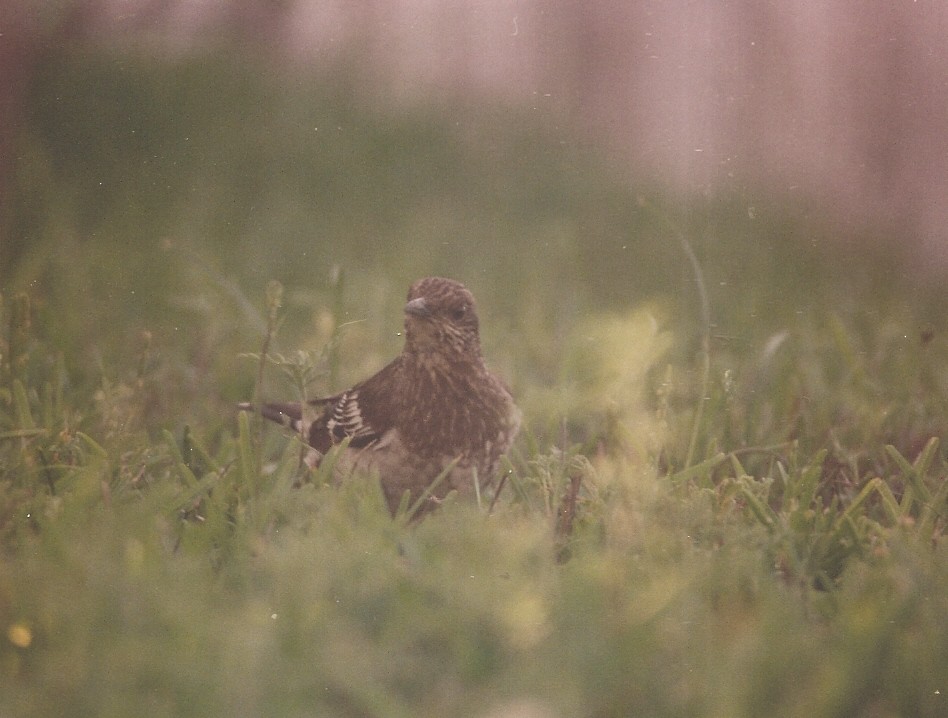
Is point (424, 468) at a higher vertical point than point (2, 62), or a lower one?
lower

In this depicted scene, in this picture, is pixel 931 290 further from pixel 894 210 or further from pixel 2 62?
pixel 2 62

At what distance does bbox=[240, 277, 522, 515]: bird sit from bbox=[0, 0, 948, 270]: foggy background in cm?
70

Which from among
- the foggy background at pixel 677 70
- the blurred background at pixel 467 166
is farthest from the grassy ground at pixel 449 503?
the foggy background at pixel 677 70

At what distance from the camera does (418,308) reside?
3.10 metres

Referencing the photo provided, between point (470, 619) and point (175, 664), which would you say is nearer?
point (175, 664)

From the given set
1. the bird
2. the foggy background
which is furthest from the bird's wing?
the foggy background

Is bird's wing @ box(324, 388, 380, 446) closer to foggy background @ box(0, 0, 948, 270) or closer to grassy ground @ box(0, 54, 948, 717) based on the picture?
grassy ground @ box(0, 54, 948, 717)

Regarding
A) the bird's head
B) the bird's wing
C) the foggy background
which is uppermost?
the foggy background

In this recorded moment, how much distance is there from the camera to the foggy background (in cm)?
291

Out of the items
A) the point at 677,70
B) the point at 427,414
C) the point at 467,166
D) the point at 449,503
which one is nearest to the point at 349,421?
the point at 427,414

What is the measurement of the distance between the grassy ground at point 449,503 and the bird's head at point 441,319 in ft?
0.98

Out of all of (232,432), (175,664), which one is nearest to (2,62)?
(232,432)

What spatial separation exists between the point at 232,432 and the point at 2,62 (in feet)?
4.40

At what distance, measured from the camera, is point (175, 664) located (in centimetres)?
163
